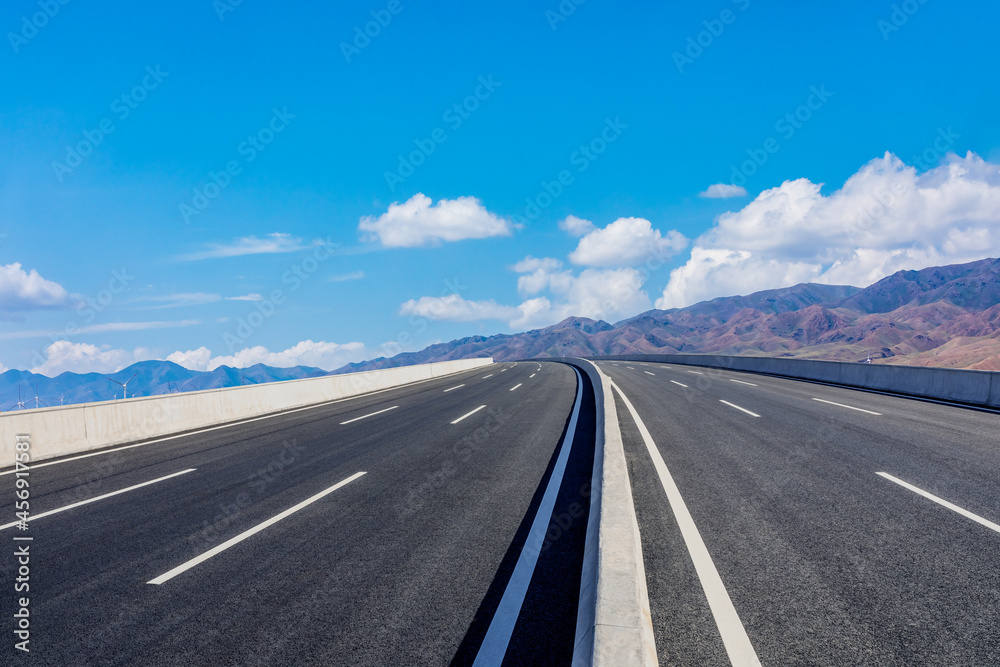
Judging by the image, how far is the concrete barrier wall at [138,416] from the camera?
9.59 meters

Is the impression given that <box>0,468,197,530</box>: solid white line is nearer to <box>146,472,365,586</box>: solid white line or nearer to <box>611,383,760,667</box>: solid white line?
<box>146,472,365,586</box>: solid white line

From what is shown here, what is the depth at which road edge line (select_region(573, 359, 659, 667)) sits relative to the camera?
257cm

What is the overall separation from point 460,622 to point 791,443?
700cm

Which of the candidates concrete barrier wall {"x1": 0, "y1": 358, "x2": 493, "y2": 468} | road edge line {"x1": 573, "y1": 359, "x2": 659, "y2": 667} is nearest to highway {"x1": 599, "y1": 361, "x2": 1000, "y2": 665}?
road edge line {"x1": 573, "y1": 359, "x2": 659, "y2": 667}

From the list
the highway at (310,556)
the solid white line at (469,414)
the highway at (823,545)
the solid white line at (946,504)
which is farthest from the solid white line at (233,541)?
the solid white line at (946,504)

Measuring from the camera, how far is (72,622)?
11.4 feet

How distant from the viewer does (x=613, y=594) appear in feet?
10.1

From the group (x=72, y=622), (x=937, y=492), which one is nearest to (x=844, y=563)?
(x=937, y=492)

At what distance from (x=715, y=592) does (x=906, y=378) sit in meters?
16.8

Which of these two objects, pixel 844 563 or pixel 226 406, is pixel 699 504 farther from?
pixel 226 406

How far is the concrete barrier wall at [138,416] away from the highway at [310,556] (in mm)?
1112

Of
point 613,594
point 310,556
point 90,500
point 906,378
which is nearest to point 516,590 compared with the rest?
point 613,594

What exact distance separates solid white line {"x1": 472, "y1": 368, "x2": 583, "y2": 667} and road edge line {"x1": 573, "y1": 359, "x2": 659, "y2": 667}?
1.31 feet

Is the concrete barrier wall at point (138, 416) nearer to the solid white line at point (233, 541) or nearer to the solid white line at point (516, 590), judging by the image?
the solid white line at point (233, 541)
